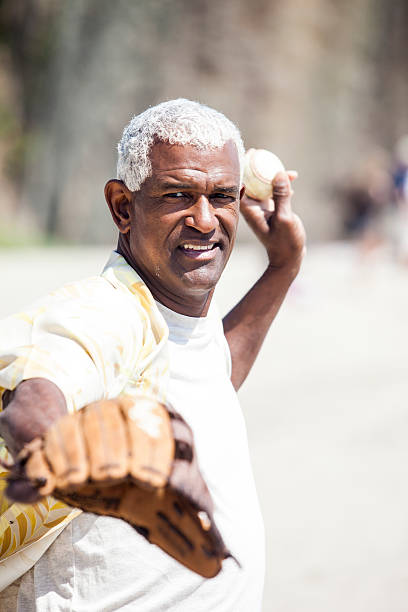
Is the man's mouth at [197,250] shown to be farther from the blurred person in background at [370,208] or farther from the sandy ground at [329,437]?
the blurred person in background at [370,208]

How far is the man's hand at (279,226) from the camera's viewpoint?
206cm

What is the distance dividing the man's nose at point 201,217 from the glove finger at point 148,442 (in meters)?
0.48

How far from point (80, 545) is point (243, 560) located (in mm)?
324

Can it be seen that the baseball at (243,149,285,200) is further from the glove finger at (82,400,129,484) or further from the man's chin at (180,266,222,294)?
the glove finger at (82,400,129,484)

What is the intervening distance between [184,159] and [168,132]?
0.05 meters

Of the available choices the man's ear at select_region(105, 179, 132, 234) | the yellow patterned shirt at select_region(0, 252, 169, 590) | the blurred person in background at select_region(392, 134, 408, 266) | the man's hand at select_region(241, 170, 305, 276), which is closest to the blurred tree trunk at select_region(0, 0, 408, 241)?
the blurred person in background at select_region(392, 134, 408, 266)

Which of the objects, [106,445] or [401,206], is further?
[401,206]

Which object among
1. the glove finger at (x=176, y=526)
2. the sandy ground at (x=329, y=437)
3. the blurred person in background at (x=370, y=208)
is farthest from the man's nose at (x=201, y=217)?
the blurred person in background at (x=370, y=208)

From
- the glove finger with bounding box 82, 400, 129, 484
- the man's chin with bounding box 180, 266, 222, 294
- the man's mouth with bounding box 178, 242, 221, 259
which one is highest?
the man's mouth with bounding box 178, 242, 221, 259

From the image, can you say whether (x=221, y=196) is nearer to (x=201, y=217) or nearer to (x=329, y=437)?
(x=201, y=217)

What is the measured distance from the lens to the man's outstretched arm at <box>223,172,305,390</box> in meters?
2.04

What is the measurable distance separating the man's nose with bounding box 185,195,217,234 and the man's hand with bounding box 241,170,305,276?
1.64ft

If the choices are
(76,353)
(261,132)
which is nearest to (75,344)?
(76,353)

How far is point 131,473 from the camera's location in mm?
1095
